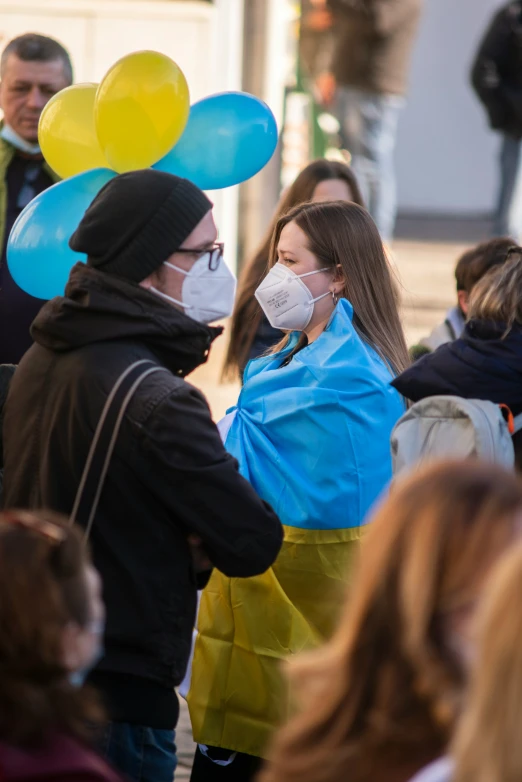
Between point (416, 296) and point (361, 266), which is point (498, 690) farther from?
point (416, 296)

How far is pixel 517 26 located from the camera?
9.04 metres

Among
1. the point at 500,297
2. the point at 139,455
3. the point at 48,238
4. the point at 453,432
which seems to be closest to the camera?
the point at 139,455

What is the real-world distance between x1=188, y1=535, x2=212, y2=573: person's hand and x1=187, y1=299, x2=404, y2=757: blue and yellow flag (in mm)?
619

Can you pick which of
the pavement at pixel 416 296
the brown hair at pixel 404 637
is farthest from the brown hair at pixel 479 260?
the brown hair at pixel 404 637

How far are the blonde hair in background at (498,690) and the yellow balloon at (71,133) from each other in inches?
102

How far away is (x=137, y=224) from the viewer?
2.79 metres

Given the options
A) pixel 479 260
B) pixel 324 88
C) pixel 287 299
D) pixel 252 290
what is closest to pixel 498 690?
pixel 287 299

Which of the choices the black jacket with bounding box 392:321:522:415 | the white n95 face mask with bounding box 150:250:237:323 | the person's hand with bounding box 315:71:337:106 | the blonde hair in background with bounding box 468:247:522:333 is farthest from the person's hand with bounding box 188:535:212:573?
the person's hand with bounding box 315:71:337:106

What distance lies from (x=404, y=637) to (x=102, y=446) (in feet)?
3.42

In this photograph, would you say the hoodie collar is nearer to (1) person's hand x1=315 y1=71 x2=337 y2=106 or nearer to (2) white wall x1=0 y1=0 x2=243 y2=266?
(2) white wall x1=0 y1=0 x2=243 y2=266

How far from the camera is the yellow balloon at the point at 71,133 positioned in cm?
390

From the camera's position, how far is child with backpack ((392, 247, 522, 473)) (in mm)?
3051

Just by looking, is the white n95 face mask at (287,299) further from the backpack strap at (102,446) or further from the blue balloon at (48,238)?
the backpack strap at (102,446)

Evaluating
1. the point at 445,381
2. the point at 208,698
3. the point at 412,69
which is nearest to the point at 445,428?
the point at 445,381
